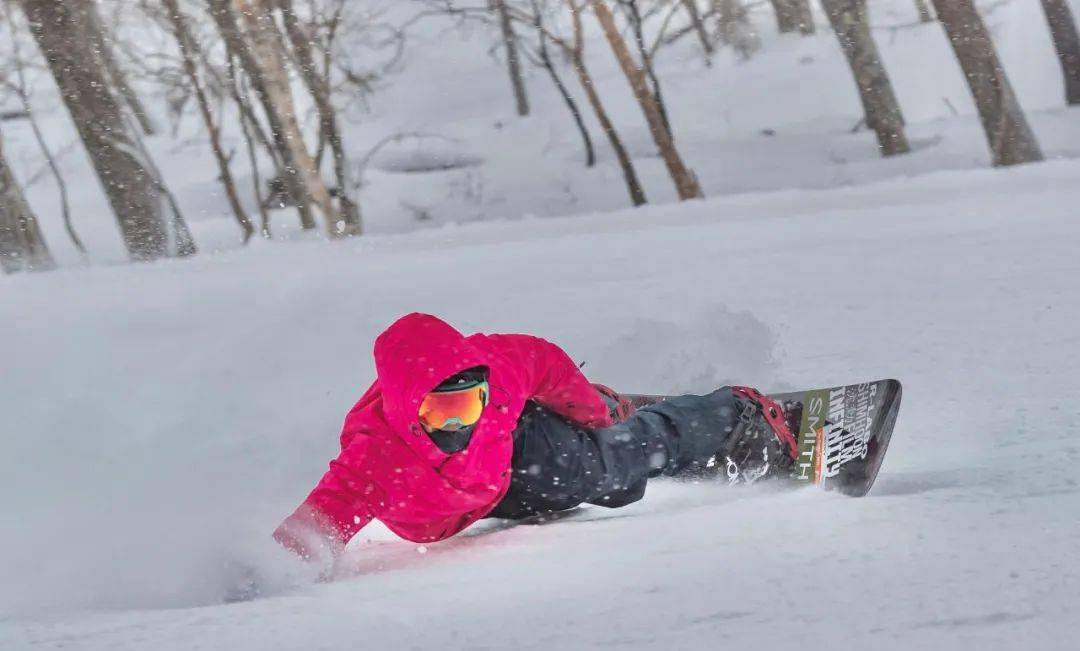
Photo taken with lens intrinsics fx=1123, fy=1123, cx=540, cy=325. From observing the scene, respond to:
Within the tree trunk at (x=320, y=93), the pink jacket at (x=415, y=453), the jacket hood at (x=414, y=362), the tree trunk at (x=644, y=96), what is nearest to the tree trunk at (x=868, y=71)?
the tree trunk at (x=644, y=96)

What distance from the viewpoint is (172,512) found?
3131 mm

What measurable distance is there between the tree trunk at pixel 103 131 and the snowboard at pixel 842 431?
6.26 m

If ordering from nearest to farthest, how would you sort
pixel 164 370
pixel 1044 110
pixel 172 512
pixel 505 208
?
1. pixel 172 512
2. pixel 164 370
3. pixel 1044 110
4. pixel 505 208

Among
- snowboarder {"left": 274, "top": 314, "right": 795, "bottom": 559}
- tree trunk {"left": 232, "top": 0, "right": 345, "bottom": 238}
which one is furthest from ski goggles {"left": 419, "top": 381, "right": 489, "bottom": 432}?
tree trunk {"left": 232, "top": 0, "right": 345, "bottom": 238}

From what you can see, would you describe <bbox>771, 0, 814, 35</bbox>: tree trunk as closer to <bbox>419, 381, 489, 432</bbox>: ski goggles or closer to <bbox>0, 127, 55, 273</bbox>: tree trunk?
<bbox>0, 127, 55, 273</bbox>: tree trunk

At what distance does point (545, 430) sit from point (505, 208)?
60.1ft

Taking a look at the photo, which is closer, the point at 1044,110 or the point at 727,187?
the point at 1044,110

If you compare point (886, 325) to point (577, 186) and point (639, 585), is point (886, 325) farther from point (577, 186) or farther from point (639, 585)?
point (577, 186)

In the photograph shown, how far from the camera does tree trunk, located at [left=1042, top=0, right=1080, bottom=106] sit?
1413 centimetres

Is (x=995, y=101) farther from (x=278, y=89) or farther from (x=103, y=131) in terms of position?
(x=103, y=131)

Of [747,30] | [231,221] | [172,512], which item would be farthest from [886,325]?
[747,30]

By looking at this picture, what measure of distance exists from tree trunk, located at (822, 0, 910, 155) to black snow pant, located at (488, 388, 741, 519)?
9800 mm

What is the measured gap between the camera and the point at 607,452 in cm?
315

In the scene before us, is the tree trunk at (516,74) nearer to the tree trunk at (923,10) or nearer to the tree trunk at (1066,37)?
the tree trunk at (923,10)
